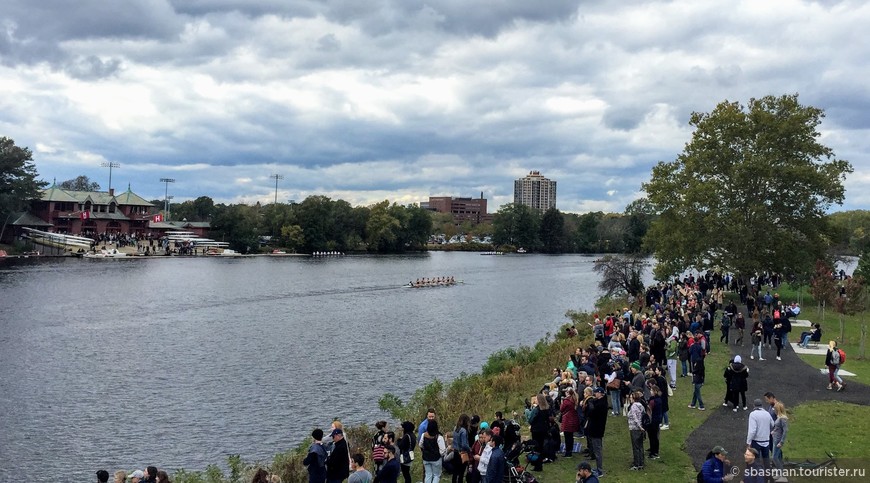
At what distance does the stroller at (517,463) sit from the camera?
13148mm

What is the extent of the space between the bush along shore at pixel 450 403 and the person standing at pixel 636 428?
10.2 ft

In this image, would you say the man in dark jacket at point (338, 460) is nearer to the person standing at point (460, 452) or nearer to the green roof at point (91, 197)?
the person standing at point (460, 452)

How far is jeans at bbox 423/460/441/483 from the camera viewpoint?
1368cm

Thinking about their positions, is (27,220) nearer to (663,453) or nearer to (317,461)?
(317,461)

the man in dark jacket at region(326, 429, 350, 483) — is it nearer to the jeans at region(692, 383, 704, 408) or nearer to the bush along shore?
the bush along shore

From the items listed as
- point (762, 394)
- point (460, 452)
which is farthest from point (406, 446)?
point (762, 394)

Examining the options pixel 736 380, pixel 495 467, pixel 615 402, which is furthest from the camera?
pixel 615 402

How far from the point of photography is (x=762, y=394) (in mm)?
20469

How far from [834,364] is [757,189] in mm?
26374

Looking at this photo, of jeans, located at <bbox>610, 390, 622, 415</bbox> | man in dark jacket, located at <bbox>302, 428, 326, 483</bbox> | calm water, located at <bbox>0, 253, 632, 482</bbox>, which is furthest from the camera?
calm water, located at <bbox>0, 253, 632, 482</bbox>

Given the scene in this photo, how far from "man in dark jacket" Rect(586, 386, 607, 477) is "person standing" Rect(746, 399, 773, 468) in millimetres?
2913

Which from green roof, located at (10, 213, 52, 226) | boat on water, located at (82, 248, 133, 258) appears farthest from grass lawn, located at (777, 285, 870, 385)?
green roof, located at (10, 213, 52, 226)

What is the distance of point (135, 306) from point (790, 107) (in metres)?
50.5

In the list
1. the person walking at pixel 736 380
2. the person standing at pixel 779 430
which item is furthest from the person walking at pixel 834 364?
the person standing at pixel 779 430
